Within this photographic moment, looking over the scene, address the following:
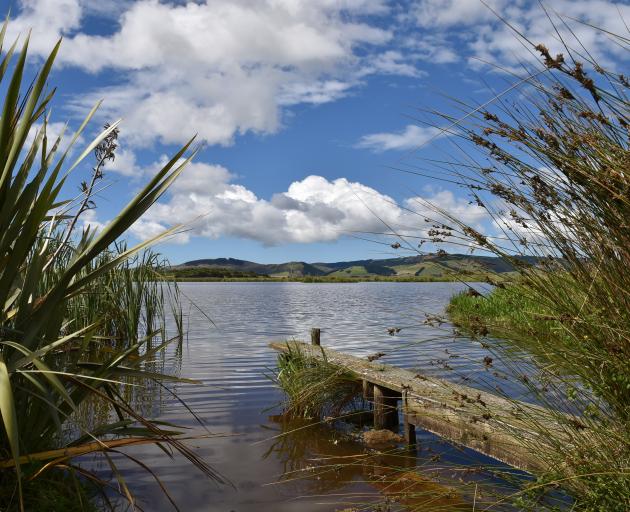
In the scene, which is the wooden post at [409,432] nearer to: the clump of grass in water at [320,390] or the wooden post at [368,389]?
the wooden post at [368,389]

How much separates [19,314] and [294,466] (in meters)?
4.91

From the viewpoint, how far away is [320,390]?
9375 mm

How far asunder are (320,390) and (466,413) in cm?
582

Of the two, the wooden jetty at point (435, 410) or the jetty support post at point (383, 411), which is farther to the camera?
the jetty support post at point (383, 411)

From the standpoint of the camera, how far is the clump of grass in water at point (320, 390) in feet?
30.6

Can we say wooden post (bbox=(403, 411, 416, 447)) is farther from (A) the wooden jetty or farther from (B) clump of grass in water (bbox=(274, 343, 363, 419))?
(B) clump of grass in water (bbox=(274, 343, 363, 419))

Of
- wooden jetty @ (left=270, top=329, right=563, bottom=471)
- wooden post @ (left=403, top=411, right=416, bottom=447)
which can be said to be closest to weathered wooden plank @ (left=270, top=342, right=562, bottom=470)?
wooden jetty @ (left=270, top=329, right=563, bottom=471)

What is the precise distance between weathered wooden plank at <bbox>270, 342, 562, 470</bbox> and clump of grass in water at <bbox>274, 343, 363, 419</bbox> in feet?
0.84

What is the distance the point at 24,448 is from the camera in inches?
135

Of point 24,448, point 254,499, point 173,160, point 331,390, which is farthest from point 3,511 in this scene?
point 331,390

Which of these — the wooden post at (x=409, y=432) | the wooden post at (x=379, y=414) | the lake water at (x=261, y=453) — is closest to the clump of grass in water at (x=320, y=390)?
the lake water at (x=261, y=453)

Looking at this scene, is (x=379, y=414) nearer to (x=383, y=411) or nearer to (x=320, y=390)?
(x=383, y=411)

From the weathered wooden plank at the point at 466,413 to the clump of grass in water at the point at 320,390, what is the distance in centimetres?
26

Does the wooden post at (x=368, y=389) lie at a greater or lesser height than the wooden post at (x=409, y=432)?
greater
